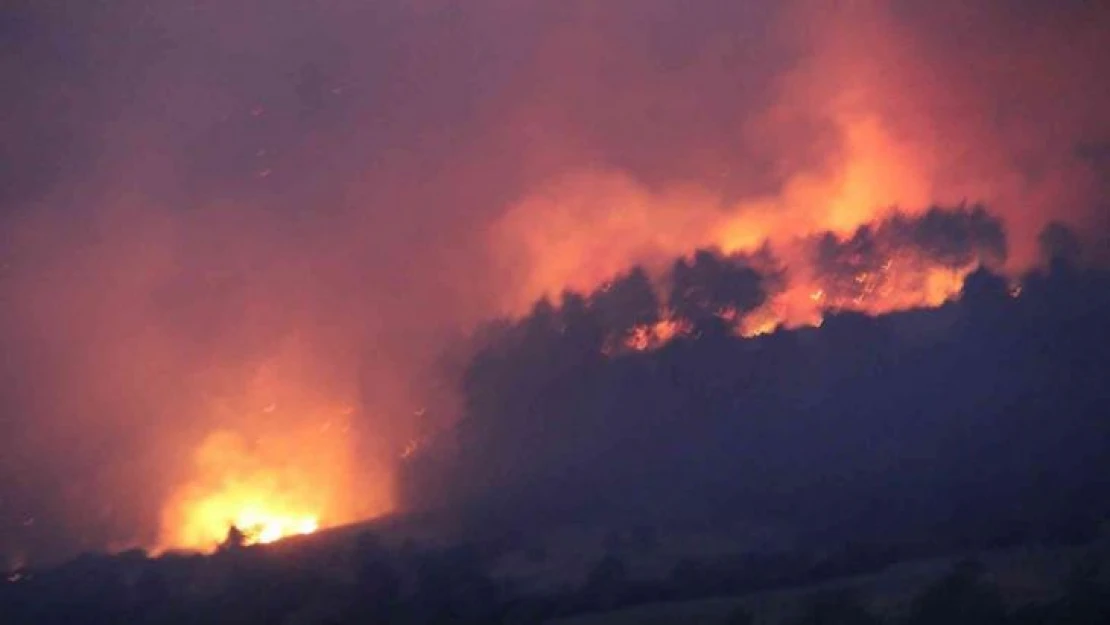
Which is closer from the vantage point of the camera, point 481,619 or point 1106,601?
point 1106,601

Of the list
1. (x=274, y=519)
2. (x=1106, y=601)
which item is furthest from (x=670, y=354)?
(x=1106, y=601)

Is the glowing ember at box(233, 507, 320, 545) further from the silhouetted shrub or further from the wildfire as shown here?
the silhouetted shrub

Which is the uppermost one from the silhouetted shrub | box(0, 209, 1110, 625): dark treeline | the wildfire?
the wildfire

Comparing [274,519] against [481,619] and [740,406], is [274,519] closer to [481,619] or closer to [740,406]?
[740,406]

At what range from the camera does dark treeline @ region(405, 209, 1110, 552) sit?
19234 mm

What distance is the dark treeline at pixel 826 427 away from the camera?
19.2 meters

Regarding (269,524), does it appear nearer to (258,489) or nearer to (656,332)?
(258,489)

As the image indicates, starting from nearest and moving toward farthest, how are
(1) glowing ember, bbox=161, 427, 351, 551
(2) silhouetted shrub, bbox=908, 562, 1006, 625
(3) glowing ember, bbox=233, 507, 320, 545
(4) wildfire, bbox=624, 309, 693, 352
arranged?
1. (2) silhouetted shrub, bbox=908, 562, 1006, 625
2. (3) glowing ember, bbox=233, 507, 320, 545
3. (1) glowing ember, bbox=161, 427, 351, 551
4. (4) wildfire, bbox=624, 309, 693, 352

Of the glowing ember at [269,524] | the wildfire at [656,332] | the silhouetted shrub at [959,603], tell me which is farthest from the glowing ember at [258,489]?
the silhouetted shrub at [959,603]

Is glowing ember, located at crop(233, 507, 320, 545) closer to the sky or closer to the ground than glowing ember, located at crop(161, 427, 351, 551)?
closer to the ground

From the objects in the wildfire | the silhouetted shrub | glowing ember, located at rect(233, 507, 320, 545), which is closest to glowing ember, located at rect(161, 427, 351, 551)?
glowing ember, located at rect(233, 507, 320, 545)

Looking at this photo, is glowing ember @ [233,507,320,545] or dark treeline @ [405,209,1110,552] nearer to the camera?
dark treeline @ [405,209,1110,552]

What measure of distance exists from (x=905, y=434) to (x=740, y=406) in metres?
3.99

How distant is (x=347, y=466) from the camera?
31.1m
